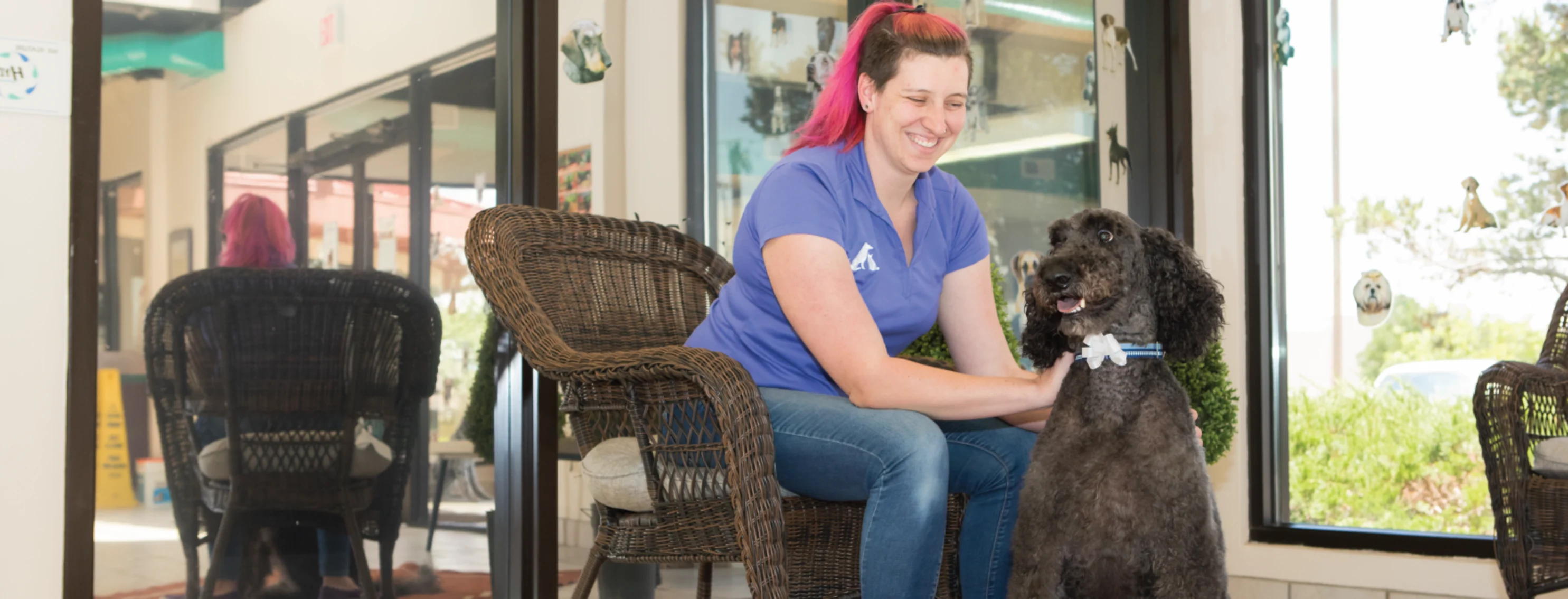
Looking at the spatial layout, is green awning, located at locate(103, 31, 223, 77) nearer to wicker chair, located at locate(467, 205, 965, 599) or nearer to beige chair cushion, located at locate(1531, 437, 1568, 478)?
wicker chair, located at locate(467, 205, 965, 599)

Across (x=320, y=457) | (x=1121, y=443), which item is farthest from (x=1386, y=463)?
(x=320, y=457)

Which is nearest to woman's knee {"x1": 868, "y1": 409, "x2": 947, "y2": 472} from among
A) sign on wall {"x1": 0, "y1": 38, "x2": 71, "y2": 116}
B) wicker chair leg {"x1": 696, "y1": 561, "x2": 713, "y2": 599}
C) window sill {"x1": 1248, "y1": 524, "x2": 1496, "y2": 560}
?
wicker chair leg {"x1": 696, "y1": 561, "x2": 713, "y2": 599}

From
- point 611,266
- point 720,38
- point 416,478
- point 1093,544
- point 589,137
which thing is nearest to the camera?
point 1093,544

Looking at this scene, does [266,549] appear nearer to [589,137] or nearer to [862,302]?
[589,137]

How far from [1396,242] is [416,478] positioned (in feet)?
9.60

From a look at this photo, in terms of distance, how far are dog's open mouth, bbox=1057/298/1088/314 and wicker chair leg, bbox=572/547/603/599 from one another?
3.11ft

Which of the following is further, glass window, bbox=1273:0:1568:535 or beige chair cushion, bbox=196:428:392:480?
glass window, bbox=1273:0:1568:535

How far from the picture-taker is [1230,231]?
12.8 feet

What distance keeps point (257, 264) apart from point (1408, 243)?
3200mm

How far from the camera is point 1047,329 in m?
1.73

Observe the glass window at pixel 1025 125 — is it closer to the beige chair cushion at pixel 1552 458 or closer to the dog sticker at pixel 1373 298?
the dog sticker at pixel 1373 298

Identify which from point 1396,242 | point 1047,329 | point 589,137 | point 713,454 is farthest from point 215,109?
point 1396,242

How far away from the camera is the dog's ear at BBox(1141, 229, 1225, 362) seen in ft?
5.38

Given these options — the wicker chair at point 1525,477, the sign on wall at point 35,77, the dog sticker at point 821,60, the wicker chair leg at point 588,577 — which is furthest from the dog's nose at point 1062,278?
the dog sticker at point 821,60
